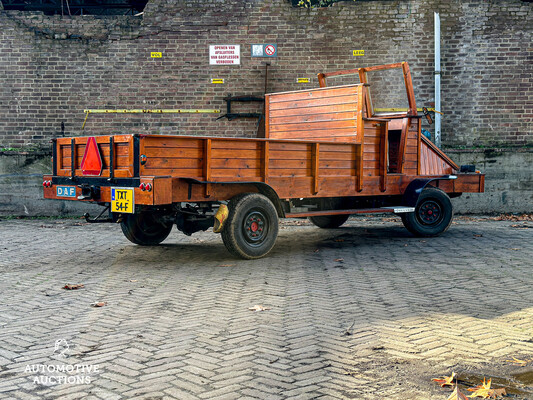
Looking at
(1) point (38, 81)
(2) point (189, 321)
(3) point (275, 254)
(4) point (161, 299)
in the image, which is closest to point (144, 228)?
(3) point (275, 254)

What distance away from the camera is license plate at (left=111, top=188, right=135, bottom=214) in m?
6.79

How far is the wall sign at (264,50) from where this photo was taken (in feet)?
42.6

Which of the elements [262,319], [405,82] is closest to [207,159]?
[262,319]

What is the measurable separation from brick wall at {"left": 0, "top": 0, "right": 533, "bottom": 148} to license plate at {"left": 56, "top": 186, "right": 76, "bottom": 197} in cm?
536

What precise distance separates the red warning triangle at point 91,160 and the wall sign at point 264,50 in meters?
6.29

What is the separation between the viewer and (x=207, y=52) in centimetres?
1305

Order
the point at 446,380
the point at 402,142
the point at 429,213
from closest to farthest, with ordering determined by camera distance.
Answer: the point at 446,380 → the point at 402,142 → the point at 429,213

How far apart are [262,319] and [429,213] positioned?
586 centimetres

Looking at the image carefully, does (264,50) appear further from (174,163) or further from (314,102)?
(174,163)

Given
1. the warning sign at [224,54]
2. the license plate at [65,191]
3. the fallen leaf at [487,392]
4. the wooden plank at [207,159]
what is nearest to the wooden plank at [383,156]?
the wooden plank at [207,159]

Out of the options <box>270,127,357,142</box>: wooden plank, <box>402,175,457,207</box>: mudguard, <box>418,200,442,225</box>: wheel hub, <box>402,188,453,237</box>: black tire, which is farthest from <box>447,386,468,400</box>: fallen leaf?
<box>418,200,442,225</box>: wheel hub

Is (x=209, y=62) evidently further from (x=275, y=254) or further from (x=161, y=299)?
(x=161, y=299)

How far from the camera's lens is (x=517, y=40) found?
1313cm

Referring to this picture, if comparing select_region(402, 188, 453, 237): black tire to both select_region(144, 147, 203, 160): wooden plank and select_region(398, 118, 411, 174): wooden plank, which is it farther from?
select_region(144, 147, 203, 160): wooden plank
